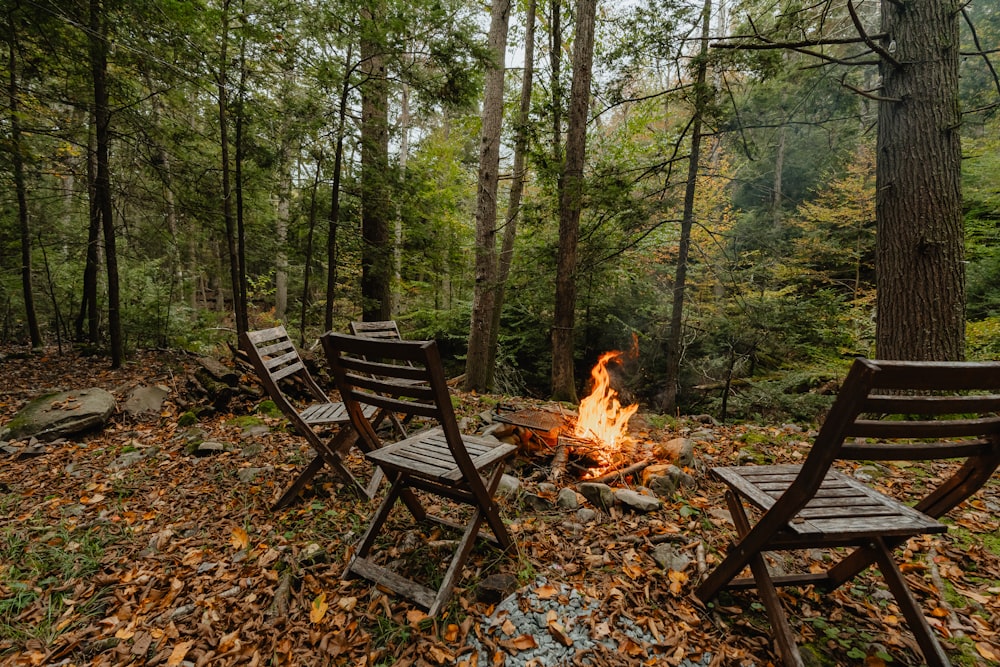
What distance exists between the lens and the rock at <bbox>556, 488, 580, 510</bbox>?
10.8ft

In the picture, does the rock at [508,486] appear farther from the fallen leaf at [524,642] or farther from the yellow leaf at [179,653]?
the yellow leaf at [179,653]

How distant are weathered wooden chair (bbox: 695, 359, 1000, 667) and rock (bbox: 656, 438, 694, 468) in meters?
1.59

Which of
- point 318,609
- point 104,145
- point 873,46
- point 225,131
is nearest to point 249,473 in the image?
point 318,609

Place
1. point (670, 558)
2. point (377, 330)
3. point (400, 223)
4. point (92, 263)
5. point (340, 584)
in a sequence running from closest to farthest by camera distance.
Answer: point (340, 584) → point (670, 558) → point (377, 330) → point (92, 263) → point (400, 223)

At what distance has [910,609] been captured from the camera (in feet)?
5.87

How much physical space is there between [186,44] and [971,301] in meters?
16.0

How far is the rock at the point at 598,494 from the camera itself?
326 cm

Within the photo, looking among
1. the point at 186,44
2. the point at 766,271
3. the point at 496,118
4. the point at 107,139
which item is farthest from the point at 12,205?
the point at 766,271

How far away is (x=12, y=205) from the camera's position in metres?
8.55

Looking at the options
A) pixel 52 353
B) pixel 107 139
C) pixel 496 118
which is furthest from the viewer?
pixel 52 353

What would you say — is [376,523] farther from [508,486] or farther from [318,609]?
[508,486]

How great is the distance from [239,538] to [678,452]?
147 inches

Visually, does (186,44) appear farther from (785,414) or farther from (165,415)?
(785,414)

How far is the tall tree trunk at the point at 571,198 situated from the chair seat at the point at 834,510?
15.0 ft
